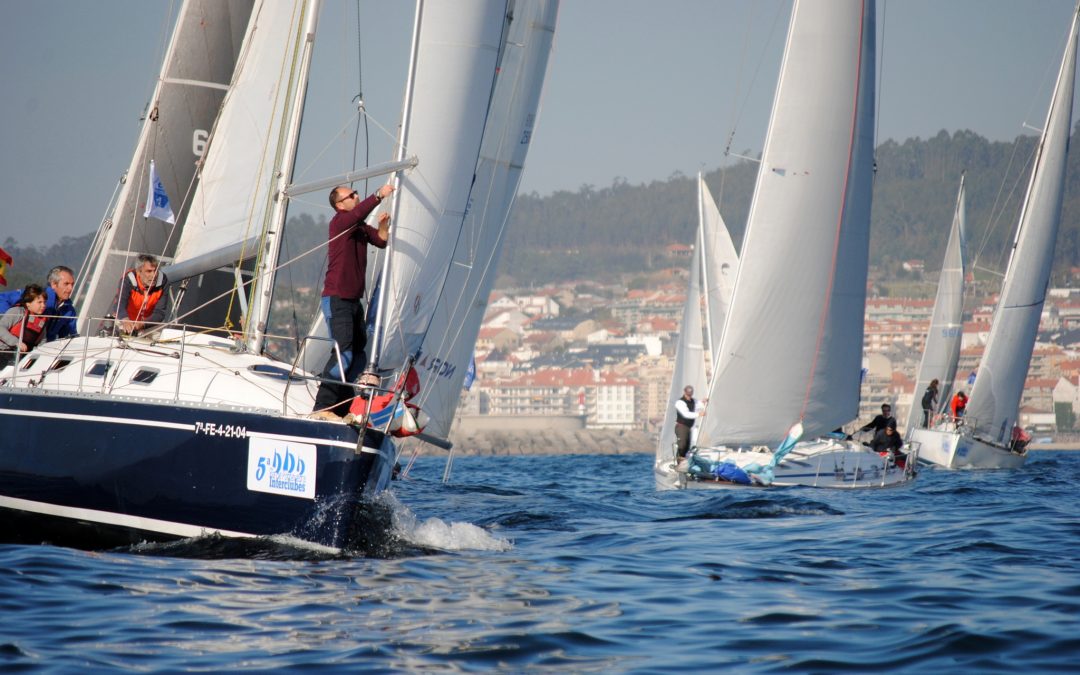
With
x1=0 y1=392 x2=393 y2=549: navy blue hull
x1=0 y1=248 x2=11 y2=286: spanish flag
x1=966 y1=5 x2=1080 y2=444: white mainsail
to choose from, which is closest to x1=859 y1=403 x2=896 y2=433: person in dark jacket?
x1=966 y1=5 x2=1080 y2=444: white mainsail

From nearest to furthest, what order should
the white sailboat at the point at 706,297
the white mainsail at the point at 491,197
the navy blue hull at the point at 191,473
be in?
1. the navy blue hull at the point at 191,473
2. the white mainsail at the point at 491,197
3. the white sailboat at the point at 706,297

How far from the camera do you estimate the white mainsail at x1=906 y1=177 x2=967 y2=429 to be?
31.3 metres

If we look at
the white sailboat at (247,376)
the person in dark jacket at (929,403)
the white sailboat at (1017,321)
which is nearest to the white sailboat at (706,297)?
the white sailboat at (1017,321)

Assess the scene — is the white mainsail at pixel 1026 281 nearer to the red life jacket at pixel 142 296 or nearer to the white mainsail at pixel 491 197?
the white mainsail at pixel 491 197

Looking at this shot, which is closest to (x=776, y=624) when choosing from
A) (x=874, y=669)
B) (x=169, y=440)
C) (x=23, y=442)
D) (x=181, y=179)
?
(x=874, y=669)

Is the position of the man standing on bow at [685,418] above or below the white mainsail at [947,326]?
below

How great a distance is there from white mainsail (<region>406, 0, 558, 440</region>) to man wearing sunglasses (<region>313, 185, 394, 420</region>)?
12.8 feet

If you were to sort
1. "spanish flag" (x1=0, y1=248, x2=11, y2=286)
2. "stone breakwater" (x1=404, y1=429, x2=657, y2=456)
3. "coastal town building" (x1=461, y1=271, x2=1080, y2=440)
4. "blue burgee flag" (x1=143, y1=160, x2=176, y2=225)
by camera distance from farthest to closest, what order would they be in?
1. "coastal town building" (x1=461, y1=271, x2=1080, y2=440)
2. "stone breakwater" (x1=404, y1=429, x2=657, y2=456)
3. "blue burgee flag" (x1=143, y1=160, x2=176, y2=225)
4. "spanish flag" (x1=0, y1=248, x2=11, y2=286)

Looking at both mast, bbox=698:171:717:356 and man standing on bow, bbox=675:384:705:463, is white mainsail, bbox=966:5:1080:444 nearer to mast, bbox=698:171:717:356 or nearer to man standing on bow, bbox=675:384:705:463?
mast, bbox=698:171:717:356

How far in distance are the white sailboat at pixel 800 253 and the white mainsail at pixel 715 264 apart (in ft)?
21.0

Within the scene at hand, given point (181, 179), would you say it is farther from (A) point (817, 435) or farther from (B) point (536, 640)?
(A) point (817, 435)

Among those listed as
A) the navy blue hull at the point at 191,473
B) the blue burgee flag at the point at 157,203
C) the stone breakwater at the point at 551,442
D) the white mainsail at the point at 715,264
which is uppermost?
the white mainsail at the point at 715,264

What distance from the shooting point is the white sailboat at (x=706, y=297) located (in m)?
21.7

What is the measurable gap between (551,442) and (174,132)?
85112 mm
